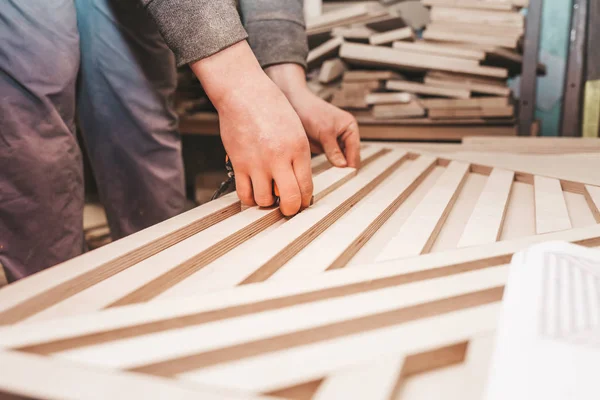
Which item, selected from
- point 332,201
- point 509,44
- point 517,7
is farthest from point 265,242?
point 517,7

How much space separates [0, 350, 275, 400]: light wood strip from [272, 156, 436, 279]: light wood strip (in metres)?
0.24

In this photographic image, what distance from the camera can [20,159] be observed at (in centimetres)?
99

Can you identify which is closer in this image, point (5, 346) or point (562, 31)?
point (5, 346)

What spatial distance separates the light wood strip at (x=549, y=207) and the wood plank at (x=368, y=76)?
1.56m

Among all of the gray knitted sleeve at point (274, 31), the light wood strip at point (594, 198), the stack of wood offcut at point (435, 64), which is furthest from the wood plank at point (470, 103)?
the light wood strip at point (594, 198)

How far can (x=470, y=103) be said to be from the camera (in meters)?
2.37

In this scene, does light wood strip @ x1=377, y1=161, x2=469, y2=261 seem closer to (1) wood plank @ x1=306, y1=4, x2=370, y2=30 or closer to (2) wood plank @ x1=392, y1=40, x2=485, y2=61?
(2) wood plank @ x1=392, y1=40, x2=485, y2=61

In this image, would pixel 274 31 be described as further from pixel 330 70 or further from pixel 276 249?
pixel 330 70

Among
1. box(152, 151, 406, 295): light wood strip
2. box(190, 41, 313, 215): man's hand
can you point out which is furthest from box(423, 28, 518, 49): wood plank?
box(190, 41, 313, 215): man's hand

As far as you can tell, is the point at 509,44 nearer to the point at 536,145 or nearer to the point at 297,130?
the point at 536,145

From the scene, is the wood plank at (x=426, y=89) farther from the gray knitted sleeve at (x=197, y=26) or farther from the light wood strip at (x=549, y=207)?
the gray knitted sleeve at (x=197, y=26)

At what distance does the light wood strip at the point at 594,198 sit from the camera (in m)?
0.88

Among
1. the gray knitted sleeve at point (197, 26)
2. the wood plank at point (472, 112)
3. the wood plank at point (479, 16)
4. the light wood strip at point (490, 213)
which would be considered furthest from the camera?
the wood plank at point (479, 16)

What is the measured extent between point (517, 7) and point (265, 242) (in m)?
2.50
